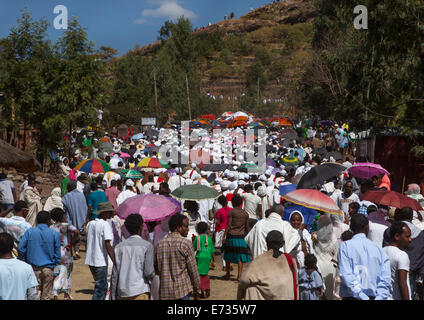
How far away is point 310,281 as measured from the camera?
18.3ft

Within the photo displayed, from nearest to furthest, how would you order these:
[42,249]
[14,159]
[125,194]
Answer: [42,249]
[125,194]
[14,159]

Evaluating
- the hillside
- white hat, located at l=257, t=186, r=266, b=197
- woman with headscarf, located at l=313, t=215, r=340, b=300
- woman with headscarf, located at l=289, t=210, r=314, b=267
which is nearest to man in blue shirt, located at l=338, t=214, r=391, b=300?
woman with headscarf, located at l=313, t=215, r=340, b=300

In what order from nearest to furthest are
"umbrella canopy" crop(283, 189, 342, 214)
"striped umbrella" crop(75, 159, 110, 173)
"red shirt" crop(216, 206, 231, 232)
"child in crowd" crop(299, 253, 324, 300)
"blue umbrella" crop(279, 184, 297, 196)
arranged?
"child in crowd" crop(299, 253, 324, 300), "umbrella canopy" crop(283, 189, 342, 214), "red shirt" crop(216, 206, 231, 232), "blue umbrella" crop(279, 184, 297, 196), "striped umbrella" crop(75, 159, 110, 173)

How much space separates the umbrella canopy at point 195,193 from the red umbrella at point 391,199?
263 centimetres

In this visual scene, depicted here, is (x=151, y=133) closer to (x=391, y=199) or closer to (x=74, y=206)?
(x=74, y=206)

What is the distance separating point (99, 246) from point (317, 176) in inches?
187

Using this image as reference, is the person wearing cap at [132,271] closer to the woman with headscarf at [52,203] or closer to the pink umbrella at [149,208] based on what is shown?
the pink umbrella at [149,208]

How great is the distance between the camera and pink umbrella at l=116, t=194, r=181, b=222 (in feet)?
21.9

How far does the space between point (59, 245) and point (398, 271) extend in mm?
3880

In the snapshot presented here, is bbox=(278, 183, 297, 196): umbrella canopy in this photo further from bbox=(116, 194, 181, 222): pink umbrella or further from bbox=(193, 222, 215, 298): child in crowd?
bbox=(116, 194, 181, 222): pink umbrella

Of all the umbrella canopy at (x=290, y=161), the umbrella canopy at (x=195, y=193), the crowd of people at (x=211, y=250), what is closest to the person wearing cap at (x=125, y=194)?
the crowd of people at (x=211, y=250)

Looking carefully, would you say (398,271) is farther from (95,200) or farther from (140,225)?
(95,200)

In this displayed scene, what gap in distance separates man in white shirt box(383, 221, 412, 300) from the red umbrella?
2.48 metres

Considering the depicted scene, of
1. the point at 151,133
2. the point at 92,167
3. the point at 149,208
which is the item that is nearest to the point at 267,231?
the point at 149,208
